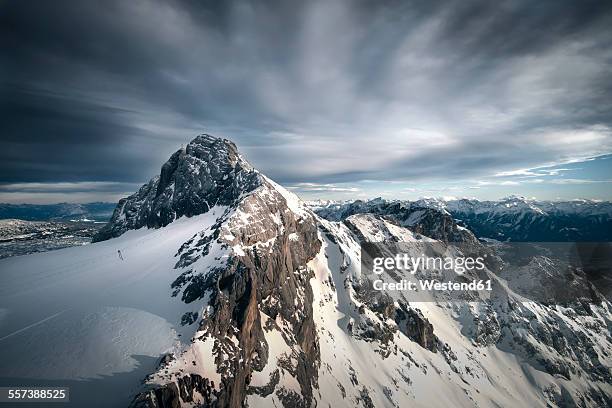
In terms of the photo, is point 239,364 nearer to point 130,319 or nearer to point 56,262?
point 130,319

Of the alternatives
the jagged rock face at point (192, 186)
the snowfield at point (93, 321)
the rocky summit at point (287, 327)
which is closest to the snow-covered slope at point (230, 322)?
the snowfield at point (93, 321)

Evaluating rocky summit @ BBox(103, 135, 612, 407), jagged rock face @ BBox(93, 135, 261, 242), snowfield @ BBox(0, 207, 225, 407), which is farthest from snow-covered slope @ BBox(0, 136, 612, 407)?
jagged rock face @ BBox(93, 135, 261, 242)

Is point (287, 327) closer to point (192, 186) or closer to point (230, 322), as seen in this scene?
point (230, 322)

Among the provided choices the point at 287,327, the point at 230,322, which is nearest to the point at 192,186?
the point at 287,327

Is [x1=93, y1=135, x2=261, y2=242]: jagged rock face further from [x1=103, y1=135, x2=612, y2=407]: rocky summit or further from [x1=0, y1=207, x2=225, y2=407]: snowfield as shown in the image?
[x1=0, y1=207, x2=225, y2=407]: snowfield

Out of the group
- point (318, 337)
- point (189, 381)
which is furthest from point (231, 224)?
point (318, 337)

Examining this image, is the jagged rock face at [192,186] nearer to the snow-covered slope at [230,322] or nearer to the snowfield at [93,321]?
the snow-covered slope at [230,322]
